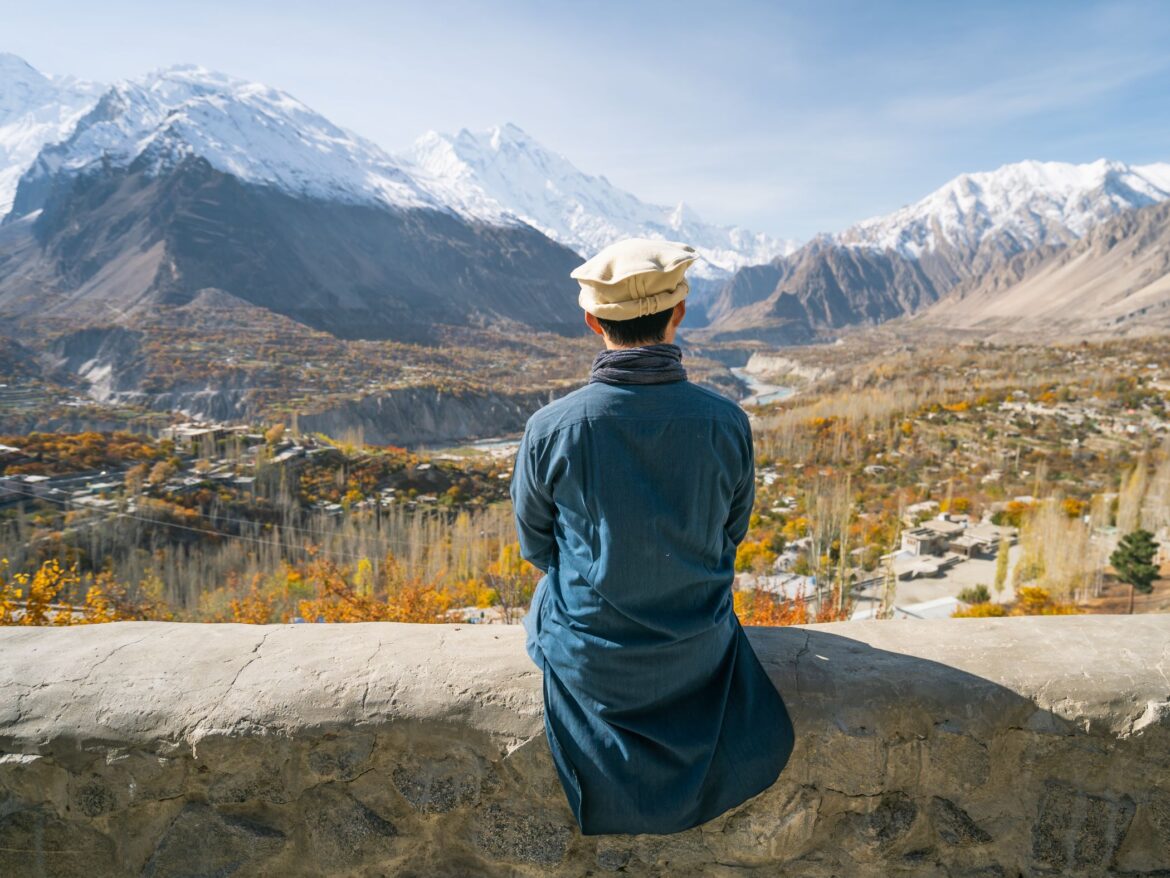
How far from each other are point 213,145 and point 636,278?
540 feet

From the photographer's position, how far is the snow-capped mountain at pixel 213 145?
13312 centimetres

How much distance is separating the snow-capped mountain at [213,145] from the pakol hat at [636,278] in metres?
151

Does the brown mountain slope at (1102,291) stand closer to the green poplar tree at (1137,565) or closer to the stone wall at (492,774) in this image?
the green poplar tree at (1137,565)

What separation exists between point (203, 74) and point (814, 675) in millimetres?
236110

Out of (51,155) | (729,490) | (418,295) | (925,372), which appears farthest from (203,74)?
(729,490)

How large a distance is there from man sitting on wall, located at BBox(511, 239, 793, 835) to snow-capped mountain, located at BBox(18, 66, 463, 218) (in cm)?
15099

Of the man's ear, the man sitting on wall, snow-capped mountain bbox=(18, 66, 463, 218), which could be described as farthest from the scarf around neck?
snow-capped mountain bbox=(18, 66, 463, 218)

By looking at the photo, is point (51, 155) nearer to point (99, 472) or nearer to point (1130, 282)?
point (99, 472)

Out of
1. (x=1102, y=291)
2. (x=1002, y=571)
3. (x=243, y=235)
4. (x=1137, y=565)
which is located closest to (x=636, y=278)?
(x=1137, y=565)

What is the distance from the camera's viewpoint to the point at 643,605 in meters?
1.45

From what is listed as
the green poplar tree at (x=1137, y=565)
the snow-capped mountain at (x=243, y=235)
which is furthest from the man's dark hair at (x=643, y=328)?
the snow-capped mountain at (x=243, y=235)

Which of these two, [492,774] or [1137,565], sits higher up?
[492,774]

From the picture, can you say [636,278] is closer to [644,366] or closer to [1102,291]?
[644,366]

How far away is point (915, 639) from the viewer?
1.97 meters
